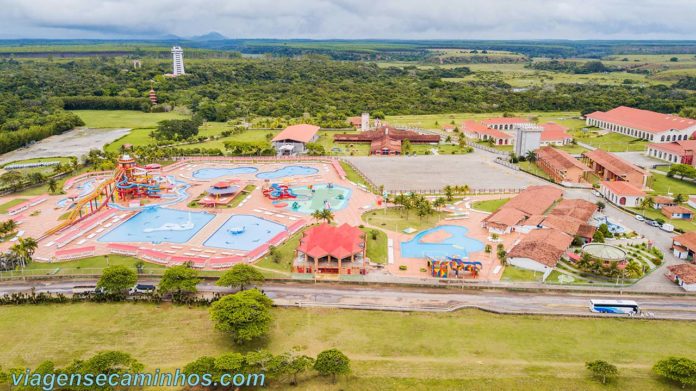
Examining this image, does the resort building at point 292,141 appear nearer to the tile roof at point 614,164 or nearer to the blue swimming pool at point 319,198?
the blue swimming pool at point 319,198

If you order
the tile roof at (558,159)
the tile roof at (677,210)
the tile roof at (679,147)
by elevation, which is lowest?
the tile roof at (677,210)

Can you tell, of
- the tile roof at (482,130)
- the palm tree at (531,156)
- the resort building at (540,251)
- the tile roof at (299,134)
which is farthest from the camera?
the tile roof at (482,130)

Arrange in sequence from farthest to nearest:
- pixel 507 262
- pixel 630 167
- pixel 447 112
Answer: pixel 447 112
pixel 630 167
pixel 507 262

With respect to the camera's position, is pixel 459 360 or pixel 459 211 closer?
pixel 459 360

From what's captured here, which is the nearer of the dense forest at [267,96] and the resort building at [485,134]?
the resort building at [485,134]

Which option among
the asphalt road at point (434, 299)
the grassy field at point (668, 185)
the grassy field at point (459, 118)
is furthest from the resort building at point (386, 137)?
the asphalt road at point (434, 299)

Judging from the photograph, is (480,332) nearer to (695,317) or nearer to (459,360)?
(459,360)

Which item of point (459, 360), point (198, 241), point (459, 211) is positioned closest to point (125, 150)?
point (198, 241)

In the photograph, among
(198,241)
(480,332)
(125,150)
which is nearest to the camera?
(480,332)
